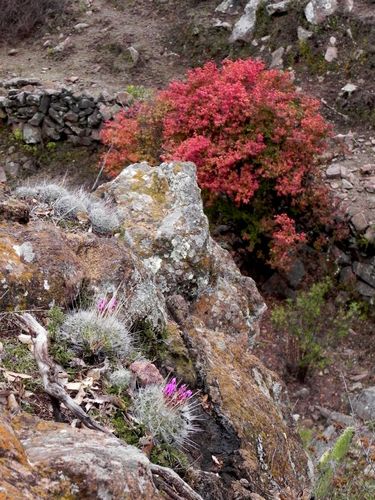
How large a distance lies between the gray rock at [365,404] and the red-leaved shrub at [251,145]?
2.00m

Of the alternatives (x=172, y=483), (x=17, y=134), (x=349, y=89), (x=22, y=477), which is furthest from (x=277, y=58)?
(x=22, y=477)

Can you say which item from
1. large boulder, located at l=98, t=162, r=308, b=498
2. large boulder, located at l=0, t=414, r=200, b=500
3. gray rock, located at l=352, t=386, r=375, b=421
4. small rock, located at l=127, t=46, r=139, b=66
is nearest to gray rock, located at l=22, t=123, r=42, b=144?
small rock, located at l=127, t=46, r=139, b=66

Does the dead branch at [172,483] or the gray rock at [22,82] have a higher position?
the dead branch at [172,483]

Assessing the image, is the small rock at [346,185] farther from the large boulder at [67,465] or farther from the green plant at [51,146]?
the large boulder at [67,465]

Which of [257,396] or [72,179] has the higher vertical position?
[257,396]

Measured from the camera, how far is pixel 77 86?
11.2 metres

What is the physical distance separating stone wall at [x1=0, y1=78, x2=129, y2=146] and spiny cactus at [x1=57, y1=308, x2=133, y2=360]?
25.7 ft

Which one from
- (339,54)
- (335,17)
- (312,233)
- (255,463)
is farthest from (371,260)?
(255,463)

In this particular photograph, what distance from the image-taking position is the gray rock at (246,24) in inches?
458

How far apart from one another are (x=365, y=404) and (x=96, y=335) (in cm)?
493

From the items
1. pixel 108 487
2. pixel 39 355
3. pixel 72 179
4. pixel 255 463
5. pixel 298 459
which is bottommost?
pixel 72 179

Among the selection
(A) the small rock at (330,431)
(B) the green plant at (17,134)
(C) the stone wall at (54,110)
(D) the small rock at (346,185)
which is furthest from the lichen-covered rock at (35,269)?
(B) the green plant at (17,134)

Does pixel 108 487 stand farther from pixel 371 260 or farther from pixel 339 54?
pixel 339 54

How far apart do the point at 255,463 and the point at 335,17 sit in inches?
387
